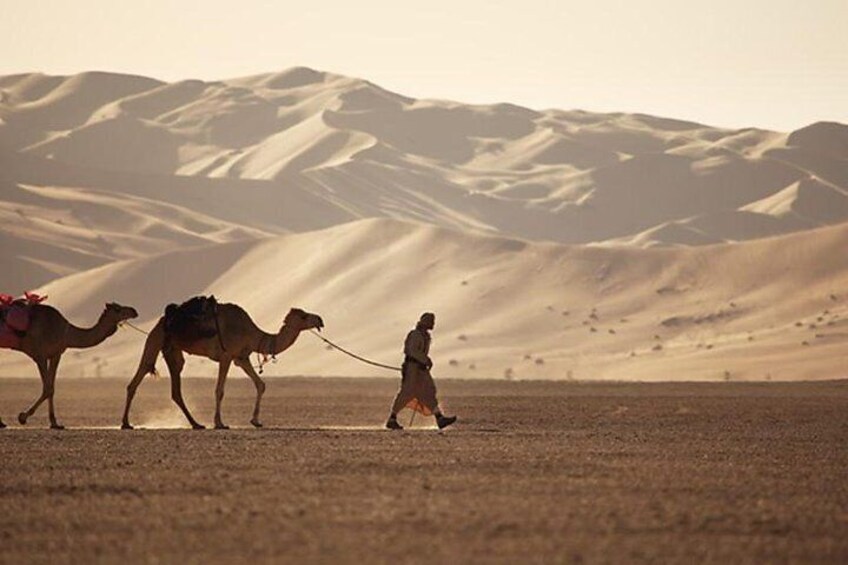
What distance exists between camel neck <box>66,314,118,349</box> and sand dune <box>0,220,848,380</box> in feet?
123

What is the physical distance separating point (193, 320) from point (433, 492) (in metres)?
9.71

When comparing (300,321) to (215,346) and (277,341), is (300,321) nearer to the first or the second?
(277,341)

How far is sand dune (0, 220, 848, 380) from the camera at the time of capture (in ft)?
226

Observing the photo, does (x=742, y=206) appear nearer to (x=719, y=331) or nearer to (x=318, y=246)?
(x=318, y=246)

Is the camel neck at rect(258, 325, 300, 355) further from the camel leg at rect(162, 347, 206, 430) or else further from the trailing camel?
the trailing camel

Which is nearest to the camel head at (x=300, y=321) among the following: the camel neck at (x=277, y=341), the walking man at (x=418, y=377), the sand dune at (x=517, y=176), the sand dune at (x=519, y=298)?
the camel neck at (x=277, y=341)

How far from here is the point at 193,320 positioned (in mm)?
25703

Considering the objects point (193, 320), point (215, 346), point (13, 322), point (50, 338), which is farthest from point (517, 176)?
point (13, 322)

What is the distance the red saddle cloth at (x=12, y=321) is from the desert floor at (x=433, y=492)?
1.14m

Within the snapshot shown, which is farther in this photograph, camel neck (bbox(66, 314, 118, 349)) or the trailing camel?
camel neck (bbox(66, 314, 118, 349))

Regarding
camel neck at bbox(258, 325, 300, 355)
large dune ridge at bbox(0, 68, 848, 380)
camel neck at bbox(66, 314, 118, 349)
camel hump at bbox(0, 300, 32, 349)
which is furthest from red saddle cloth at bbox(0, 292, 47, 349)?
large dune ridge at bbox(0, 68, 848, 380)

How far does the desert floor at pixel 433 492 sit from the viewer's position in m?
13.1

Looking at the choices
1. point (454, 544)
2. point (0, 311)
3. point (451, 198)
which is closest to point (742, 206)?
point (451, 198)

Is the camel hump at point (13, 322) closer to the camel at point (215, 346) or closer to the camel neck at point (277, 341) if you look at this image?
the camel at point (215, 346)
